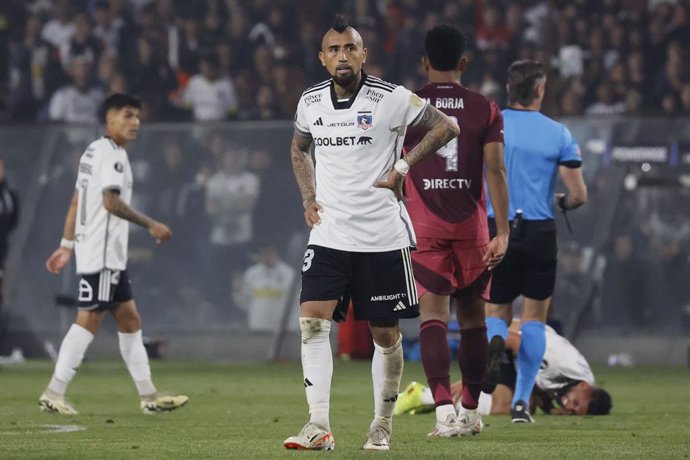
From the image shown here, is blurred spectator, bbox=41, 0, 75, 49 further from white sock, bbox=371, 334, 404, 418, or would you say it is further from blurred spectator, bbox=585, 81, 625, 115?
white sock, bbox=371, 334, 404, 418

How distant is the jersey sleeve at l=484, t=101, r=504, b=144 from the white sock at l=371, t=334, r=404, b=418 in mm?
1451

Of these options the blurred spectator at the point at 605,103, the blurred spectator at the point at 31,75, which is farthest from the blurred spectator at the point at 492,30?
the blurred spectator at the point at 31,75

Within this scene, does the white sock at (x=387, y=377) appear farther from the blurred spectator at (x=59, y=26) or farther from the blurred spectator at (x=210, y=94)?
the blurred spectator at (x=59, y=26)

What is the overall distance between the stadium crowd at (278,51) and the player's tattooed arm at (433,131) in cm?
999

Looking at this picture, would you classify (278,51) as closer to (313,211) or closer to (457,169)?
(457,169)

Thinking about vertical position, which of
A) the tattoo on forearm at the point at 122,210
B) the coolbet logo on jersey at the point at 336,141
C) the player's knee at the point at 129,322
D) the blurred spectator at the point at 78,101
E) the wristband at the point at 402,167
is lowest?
the player's knee at the point at 129,322

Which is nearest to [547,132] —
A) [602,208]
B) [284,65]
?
[602,208]

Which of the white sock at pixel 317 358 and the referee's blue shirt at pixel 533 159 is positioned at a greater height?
the referee's blue shirt at pixel 533 159

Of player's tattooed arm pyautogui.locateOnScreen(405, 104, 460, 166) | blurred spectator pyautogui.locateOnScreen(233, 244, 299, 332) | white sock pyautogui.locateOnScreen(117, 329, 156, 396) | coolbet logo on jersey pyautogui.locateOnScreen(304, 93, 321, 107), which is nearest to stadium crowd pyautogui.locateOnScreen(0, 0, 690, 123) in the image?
blurred spectator pyautogui.locateOnScreen(233, 244, 299, 332)

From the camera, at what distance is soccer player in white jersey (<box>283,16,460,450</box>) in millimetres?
7426

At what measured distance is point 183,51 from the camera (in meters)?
21.4

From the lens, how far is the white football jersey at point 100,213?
35.4 ft

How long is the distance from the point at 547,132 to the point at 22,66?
1279 centimetres

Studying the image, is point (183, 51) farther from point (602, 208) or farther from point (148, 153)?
point (602, 208)
